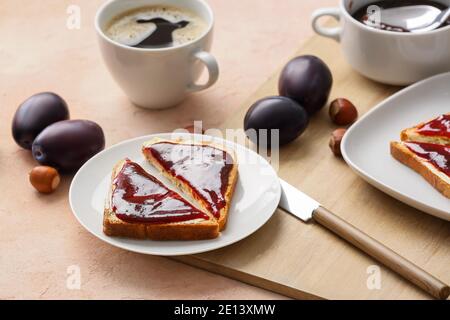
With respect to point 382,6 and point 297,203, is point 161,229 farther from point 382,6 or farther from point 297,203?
point 382,6

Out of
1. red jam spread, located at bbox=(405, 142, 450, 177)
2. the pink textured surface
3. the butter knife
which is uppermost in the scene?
red jam spread, located at bbox=(405, 142, 450, 177)

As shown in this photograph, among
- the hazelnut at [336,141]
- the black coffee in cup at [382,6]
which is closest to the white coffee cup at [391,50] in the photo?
the black coffee in cup at [382,6]

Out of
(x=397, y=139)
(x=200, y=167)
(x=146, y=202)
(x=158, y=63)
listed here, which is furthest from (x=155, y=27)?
(x=397, y=139)

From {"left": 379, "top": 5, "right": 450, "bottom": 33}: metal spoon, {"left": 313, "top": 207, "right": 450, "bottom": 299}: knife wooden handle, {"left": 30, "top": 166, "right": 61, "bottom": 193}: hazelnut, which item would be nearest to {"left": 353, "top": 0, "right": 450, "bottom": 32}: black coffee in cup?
{"left": 379, "top": 5, "right": 450, "bottom": 33}: metal spoon

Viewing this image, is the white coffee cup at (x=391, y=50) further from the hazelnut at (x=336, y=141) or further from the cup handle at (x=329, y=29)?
the hazelnut at (x=336, y=141)

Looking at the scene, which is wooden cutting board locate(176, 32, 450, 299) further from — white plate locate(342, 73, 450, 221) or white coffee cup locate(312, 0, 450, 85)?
Result: white coffee cup locate(312, 0, 450, 85)

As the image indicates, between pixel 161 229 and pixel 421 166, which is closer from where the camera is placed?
pixel 161 229
